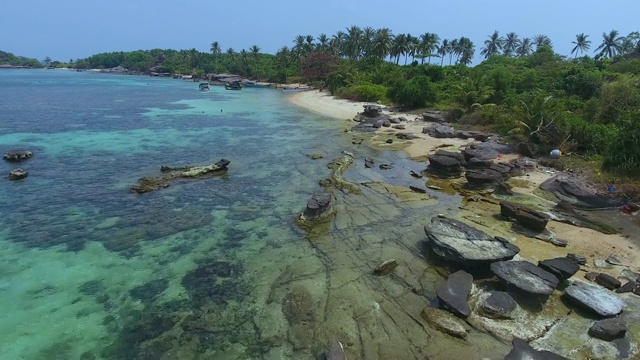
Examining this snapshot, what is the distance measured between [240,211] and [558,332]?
15.4 m

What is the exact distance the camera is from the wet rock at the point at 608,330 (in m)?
10.9

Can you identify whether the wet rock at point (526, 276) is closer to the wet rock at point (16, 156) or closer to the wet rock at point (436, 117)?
the wet rock at point (16, 156)

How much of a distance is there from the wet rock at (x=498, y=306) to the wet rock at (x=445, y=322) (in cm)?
108

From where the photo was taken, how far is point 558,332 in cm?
1145

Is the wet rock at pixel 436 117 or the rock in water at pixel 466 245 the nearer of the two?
the rock in water at pixel 466 245

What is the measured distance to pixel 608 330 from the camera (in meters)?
11.0

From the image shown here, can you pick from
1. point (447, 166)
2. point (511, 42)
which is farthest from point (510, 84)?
point (511, 42)

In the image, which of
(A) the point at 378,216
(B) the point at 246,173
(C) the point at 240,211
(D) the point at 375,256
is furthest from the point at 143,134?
(D) the point at 375,256

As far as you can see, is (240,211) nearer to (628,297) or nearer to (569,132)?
(628,297)

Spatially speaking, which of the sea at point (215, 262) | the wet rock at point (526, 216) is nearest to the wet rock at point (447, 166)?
the sea at point (215, 262)

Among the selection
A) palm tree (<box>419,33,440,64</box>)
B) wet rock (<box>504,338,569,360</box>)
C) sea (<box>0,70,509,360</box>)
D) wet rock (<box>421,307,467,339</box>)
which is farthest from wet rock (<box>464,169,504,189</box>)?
palm tree (<box>419,33,440,64</box>)

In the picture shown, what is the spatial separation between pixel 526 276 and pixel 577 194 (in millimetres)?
11588

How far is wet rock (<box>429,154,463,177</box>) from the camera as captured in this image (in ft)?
88.1

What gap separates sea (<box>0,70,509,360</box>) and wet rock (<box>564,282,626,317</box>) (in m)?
3.80
